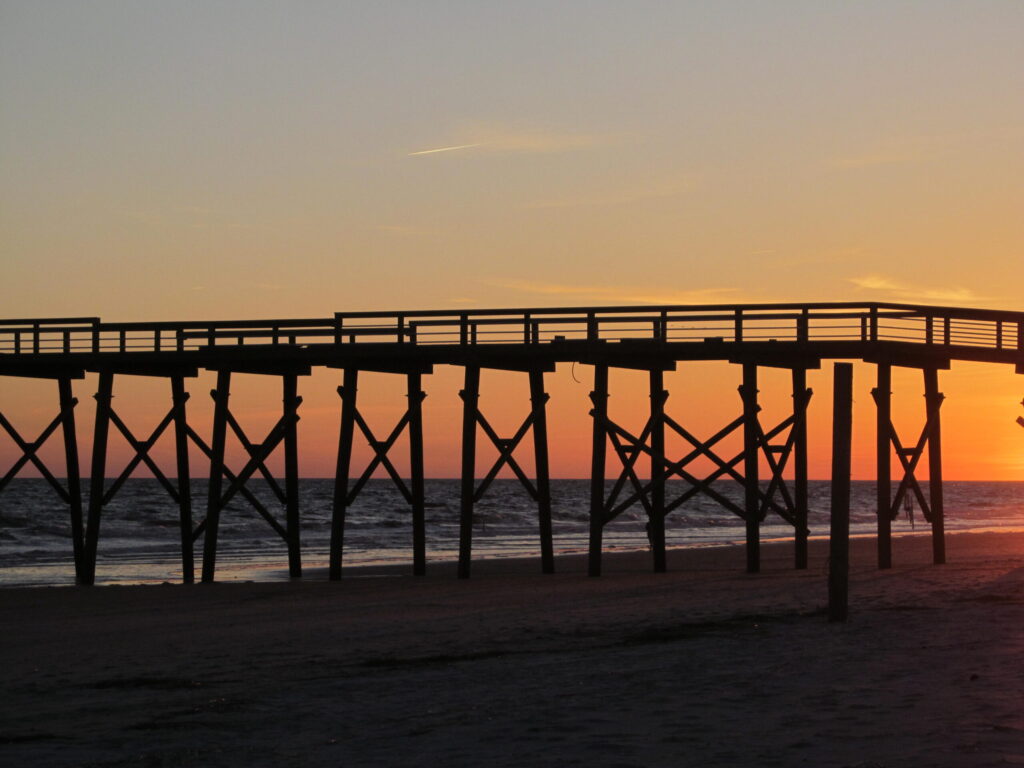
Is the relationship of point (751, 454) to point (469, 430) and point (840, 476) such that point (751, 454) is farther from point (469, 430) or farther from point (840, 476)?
point (840, 476)

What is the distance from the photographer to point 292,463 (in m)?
29.8

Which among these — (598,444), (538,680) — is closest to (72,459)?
(598,444)

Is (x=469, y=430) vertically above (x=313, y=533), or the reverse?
(x=469, y=430)

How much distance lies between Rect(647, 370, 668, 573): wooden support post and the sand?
5.06 meters

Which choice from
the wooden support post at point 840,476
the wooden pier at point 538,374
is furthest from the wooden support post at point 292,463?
the wooden support post at point 840,476

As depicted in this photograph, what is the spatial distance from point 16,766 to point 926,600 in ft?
37.8

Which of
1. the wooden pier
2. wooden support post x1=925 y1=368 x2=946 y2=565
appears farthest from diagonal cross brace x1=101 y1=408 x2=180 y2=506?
wooden support post x1=925 y1=368 x2=946 y2=565

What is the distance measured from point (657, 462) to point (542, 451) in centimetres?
227

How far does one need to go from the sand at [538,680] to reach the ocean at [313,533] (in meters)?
13.8

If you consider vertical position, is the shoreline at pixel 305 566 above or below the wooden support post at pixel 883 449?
below

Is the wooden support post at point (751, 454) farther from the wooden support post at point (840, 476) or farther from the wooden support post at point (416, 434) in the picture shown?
the wooden support post at point (840, 476)

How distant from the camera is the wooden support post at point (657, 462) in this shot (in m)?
25.6

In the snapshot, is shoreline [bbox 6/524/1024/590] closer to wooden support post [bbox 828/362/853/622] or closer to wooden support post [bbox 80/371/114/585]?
wooden support post [bbox 80/371/114/585]

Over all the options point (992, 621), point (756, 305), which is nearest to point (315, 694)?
point (992, 621)
